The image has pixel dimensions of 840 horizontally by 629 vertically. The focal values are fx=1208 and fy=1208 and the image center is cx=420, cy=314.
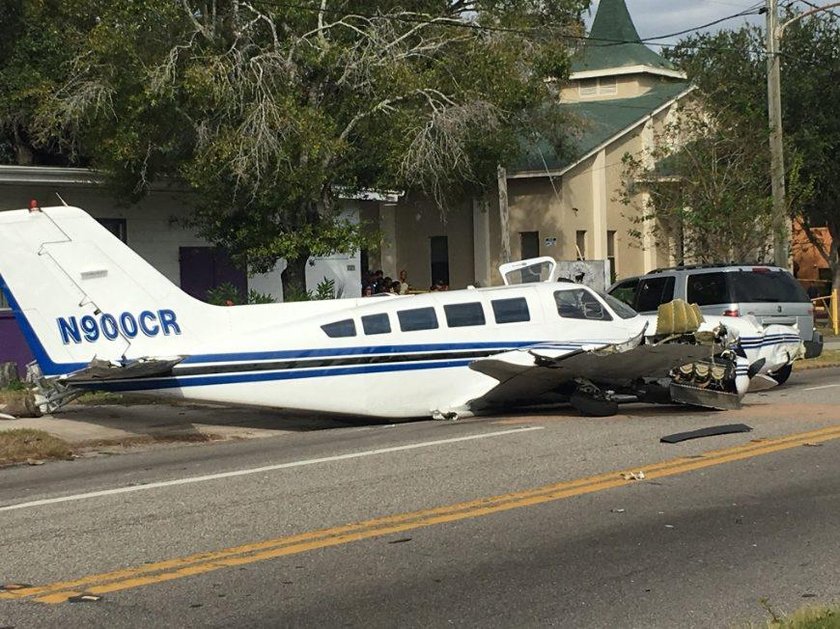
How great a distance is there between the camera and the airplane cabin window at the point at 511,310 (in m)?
15.6

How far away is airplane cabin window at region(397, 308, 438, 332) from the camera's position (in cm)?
1506

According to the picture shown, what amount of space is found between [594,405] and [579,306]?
55.2 inches

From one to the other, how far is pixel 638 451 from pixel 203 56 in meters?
13.0

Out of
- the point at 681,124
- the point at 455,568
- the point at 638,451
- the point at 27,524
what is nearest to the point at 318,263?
the point at 681,124

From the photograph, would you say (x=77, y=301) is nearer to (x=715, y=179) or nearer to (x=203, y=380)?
(x=203, y=380)

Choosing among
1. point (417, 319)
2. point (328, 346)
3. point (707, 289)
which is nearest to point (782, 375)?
point (707, 289)

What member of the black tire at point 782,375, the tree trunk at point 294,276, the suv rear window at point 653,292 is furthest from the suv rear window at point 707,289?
the tree trunk at point 294,276

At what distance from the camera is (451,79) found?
23422mm

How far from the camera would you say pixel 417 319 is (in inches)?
596

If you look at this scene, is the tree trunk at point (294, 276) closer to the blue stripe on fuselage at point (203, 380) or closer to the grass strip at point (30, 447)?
the blue stripe on fuselage at point (203, 380)

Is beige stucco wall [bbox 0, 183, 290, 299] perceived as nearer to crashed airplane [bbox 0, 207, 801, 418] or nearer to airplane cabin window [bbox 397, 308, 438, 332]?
crashed airplane [bbox 0, 207, 801, 418]

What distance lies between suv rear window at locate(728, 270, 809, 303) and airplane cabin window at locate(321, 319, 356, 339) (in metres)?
7.78

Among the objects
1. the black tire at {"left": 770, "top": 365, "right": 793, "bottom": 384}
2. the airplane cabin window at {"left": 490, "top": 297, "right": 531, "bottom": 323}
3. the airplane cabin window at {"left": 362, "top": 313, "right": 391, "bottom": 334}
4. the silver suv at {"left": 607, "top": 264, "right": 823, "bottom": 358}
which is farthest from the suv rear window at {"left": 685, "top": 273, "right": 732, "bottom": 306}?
the airplane cabin window at {"left": 362, "top": 313, "right": 391, "bottom": 334}

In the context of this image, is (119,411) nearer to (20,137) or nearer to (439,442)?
(439,442)
